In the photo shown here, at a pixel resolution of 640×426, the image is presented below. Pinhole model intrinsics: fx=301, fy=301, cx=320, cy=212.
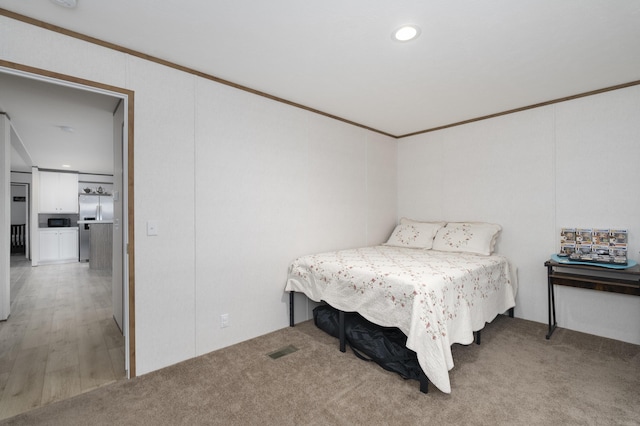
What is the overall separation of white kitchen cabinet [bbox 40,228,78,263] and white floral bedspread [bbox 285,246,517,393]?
7.41 m

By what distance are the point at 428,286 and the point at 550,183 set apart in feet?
7.29

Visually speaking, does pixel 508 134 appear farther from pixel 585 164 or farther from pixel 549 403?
pixel 549 403

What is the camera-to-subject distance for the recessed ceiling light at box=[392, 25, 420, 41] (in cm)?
196

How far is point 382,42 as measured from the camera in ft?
7.00

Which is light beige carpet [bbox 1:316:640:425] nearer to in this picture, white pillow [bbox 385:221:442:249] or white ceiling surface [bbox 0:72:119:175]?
white pillow [bbox 385:221:442:249]

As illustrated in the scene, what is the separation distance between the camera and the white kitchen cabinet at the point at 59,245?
23.6ft

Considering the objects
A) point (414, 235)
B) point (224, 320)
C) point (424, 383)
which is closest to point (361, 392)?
point (424, 383)

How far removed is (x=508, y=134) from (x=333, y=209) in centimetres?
224

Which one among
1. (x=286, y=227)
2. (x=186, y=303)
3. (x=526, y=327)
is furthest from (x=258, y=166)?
(x=526, y=327)

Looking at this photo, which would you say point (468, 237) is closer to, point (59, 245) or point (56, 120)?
point (56, 120)

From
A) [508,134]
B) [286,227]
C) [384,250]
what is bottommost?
[384,250]

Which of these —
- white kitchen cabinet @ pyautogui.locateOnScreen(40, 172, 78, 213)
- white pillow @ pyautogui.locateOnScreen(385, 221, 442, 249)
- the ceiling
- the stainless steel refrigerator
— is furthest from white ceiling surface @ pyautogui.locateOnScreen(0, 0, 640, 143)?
white kitchen cabinet @ pyautogui.locateOnScreen(40, 172, 78, 213)

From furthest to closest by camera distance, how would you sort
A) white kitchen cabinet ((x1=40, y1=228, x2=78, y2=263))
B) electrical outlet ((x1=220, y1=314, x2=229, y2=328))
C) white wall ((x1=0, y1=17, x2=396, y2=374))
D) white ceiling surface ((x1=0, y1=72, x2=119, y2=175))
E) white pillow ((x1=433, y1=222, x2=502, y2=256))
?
white kitchen cabinet ((x1=40, y1=228, x2=78, y2=263)) → white pillow ((x1=433, y1=222, x2=502, y2=256)) → white ceiling surface ((x1=0, y1=72, x2=119, y2=175)) → electrical outlet ((x1=220, y1=314, x2=229, y2=328)) → white wall ((x1=0, y1=17, x2=396, y2=374))

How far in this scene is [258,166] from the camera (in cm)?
299
